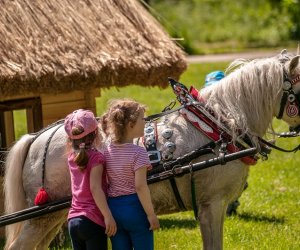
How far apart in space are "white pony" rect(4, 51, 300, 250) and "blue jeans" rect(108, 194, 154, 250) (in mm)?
705

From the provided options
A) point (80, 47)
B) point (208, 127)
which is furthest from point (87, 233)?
point (80, 47)

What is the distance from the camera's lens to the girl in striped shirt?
5305 millimetres

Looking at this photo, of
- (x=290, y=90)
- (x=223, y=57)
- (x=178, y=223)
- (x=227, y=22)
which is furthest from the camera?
(x=227, y=22)

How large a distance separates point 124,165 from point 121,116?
32cm

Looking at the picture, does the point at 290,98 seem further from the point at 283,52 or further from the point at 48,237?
the point at 48,237

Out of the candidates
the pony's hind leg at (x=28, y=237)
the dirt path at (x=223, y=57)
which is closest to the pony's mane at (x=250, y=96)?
the pony's hind leg at (x=28, y=237)

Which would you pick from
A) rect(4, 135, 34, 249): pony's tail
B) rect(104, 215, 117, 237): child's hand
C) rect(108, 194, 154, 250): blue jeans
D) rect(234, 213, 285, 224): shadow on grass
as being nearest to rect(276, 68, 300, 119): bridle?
rect(108, 194, 154, 250): blue jeans

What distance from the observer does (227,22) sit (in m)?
36.5

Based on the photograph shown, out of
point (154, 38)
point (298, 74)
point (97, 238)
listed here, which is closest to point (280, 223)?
point (154, 38)

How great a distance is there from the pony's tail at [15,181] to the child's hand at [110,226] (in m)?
1.13

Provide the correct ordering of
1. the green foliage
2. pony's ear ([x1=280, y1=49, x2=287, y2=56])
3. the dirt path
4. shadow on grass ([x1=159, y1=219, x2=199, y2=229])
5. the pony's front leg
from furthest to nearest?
the green foliage
the dirt path
shadow on grass ([x1=159, y1=219, x2=199, y2=229])
pony's ear ([x1=280, y1=49, x2=287, y2=56])
the pony's front leg

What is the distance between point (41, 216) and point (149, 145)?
0.97 m

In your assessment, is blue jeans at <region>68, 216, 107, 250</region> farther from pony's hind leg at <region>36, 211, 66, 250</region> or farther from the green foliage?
the green foliage

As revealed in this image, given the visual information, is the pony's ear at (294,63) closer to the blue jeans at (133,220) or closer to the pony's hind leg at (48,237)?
the blue jeans at (133,220)
